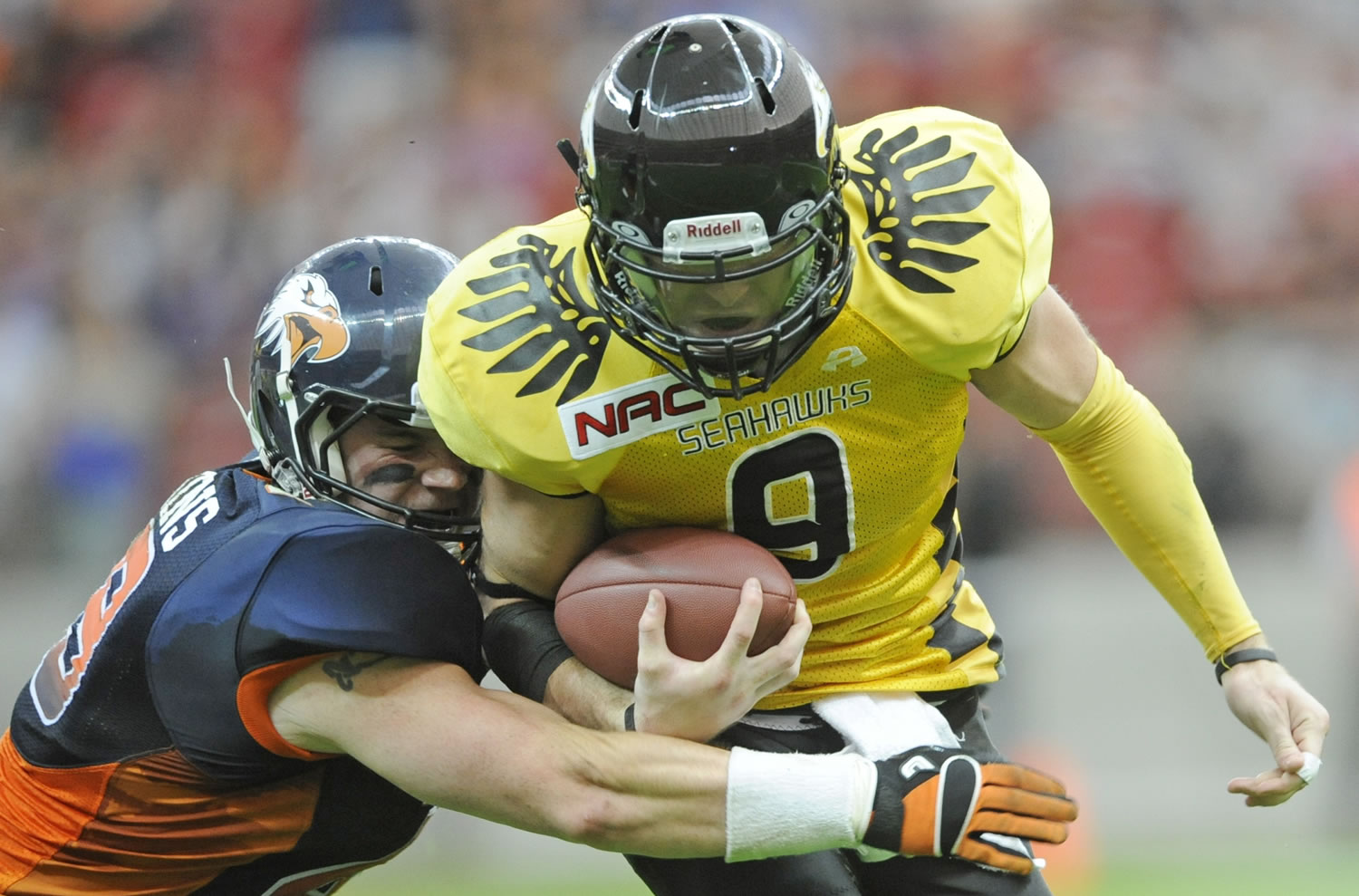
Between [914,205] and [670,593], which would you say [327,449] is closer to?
A: [670,593]

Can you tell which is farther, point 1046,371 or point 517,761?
point 1046,371

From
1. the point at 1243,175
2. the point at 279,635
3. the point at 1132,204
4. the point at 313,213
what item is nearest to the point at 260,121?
the point at 313,213

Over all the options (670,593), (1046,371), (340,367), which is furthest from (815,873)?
(340,367)

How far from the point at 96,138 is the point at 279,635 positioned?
6.01 m

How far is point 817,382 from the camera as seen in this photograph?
256cm

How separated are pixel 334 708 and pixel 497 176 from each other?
526 cm

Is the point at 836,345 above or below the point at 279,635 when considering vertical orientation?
above

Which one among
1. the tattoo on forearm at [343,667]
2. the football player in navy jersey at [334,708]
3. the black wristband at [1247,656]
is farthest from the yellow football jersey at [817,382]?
the black wristband at [1247,656]

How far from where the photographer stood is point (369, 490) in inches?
117

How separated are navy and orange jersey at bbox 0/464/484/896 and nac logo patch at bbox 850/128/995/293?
831 mm

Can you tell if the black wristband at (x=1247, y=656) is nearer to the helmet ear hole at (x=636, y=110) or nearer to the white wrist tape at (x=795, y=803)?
the white wrist tape at (x=795, y=803)

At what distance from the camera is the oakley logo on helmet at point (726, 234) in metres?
2.32

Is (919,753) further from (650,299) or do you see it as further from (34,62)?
(34,62)

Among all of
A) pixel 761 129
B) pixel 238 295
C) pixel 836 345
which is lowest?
pixel 238 295
